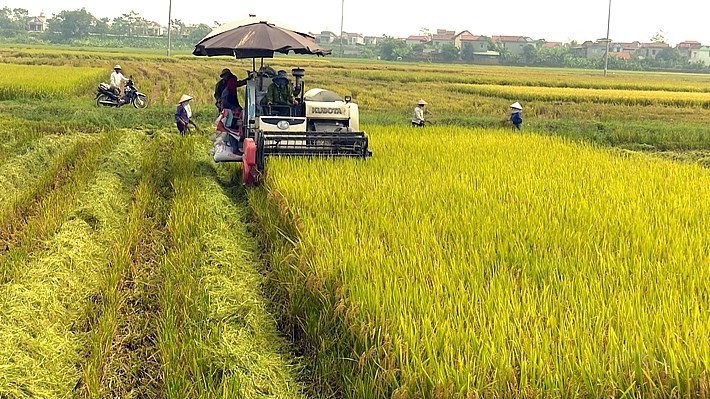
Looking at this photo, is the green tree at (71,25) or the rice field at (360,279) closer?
the rice field at (360,279)

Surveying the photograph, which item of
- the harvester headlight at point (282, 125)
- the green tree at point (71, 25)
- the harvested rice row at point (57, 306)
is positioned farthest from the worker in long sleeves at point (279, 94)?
the green tree at point (71, 25)

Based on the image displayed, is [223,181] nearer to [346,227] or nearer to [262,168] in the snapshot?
[262,168]

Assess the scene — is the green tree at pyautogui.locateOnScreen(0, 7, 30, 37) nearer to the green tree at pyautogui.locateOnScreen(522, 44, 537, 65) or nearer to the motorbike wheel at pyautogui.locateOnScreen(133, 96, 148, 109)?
the green tree at pyautogui.locateOnScreen(522, 44, 537, 65)

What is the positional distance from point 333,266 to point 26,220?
3.50 meters

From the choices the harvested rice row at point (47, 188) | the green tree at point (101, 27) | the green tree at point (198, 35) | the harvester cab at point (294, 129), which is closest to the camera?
the harvested rice row at point (47, 188)

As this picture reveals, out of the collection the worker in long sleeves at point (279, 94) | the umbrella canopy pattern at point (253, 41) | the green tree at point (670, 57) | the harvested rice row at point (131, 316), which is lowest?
the harvested rice row at point (131, 316)

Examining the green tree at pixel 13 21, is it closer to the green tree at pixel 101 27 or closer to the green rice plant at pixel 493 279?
the green tree at pixel 101 27

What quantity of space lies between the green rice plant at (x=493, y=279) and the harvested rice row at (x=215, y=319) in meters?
0.22

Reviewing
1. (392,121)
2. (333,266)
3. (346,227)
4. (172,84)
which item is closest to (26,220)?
(346,227)

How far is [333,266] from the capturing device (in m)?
3.90

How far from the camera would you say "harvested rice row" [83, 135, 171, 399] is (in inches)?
134

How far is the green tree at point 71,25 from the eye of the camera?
98.1 m

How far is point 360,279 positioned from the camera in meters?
3.57

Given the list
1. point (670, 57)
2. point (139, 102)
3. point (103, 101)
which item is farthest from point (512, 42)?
point (103, 101)
